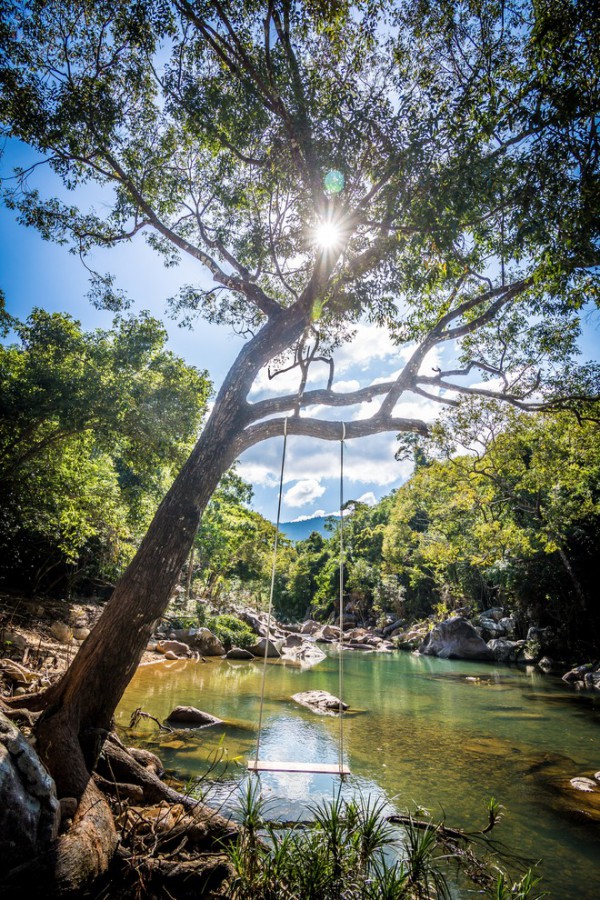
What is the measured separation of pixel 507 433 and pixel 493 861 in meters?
8.15

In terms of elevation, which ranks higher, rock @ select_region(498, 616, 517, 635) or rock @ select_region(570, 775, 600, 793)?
rock @ select_region(498, 616, 517, 635)

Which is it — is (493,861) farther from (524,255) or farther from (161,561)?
(524,255)

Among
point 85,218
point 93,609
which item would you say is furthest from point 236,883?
point 93,609

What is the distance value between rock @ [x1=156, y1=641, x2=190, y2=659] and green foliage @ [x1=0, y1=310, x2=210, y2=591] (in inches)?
239

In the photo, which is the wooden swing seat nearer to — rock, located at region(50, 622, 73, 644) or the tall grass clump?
the tall grass clump

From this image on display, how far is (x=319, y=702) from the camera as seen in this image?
10.0 metres

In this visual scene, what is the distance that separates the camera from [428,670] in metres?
18.1

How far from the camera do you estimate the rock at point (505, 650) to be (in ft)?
70.2

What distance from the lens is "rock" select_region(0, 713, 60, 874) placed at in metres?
2.03

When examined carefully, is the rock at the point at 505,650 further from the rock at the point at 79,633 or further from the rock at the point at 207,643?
the rock at the point at 79,633

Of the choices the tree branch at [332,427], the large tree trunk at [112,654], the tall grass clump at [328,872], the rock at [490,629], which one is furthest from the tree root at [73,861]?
the rock at [490,629]

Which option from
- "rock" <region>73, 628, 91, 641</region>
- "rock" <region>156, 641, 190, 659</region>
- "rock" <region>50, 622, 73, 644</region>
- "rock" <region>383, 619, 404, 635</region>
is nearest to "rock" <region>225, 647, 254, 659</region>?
"rock" <region>156, 641, 190, 659</region>

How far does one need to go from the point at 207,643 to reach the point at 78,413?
1288cm

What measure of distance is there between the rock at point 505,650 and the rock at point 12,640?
2131 centimetres
